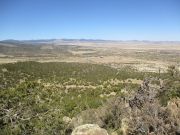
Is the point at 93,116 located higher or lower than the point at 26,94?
lower

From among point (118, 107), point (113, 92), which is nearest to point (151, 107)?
point (118, 107)

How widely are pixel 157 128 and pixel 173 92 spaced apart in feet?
20.5

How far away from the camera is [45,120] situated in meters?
17.0

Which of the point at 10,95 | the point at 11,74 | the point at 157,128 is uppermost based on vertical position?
the point at 10,95

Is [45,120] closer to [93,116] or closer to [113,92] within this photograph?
[93,116]

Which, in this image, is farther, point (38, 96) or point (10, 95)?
point (38, 96)

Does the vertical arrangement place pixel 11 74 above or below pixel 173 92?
below

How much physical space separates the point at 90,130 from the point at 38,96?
5.84 m

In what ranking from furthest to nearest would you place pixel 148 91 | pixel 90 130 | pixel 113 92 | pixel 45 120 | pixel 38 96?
pixel 113 92 → pixel 148 91 → pixel 38 96 → pixel 45 120 → pixel 90 130

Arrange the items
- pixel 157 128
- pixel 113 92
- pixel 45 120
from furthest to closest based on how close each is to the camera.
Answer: pixel 113 92 < pixel 45 120 < pixel 157 128

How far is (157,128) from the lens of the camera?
15953mm

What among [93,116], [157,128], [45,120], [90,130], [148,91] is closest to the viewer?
[90,130]

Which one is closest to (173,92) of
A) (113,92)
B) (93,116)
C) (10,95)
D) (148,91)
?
(148,91)

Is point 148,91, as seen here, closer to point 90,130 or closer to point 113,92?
point 90,130
